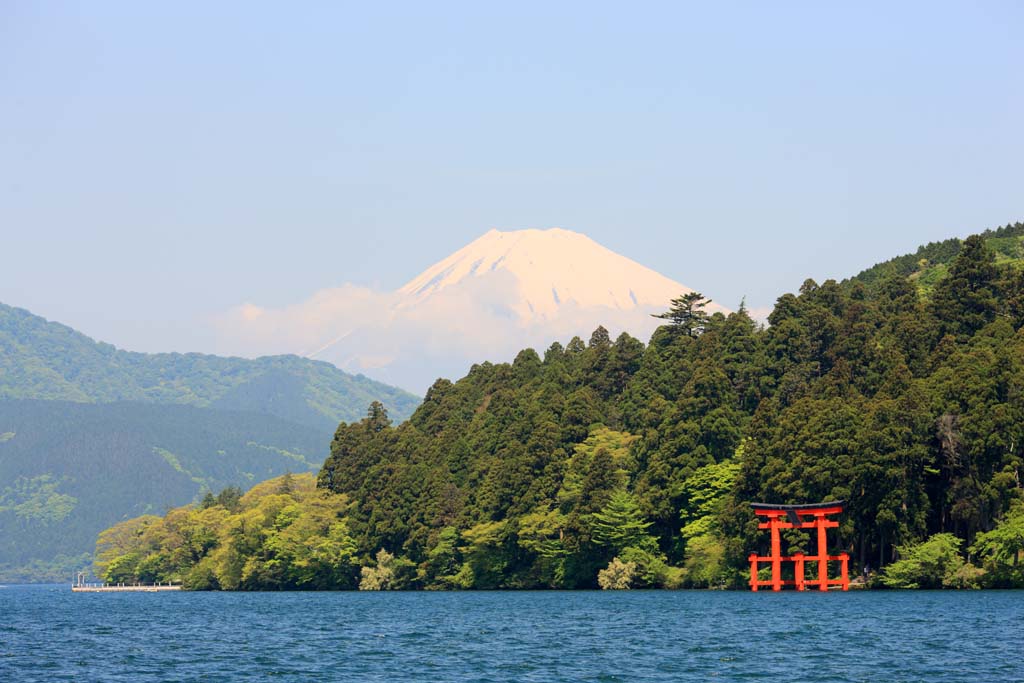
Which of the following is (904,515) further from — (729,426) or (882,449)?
(729,426)

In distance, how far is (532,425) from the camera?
5020 inches

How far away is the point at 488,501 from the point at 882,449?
37.7m

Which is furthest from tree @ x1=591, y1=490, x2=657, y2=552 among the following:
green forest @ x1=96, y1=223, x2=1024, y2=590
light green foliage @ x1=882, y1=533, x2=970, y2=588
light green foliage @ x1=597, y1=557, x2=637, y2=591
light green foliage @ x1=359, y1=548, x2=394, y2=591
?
light green foliage @ x1=359, y1=548, x2=394, y2=591

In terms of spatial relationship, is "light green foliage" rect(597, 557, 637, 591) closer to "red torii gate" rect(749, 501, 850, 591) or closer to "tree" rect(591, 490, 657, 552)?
"tree" rect(591, 490, 657, 552)

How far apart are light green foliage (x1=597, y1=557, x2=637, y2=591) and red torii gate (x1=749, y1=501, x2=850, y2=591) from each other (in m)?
12.8

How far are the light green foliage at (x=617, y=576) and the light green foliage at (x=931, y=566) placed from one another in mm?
21908

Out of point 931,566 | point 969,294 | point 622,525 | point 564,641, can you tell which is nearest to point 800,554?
point 931,566

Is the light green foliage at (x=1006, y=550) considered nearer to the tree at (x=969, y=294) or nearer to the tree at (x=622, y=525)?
the tree at (x=969, y=294)

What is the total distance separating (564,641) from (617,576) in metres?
48.4

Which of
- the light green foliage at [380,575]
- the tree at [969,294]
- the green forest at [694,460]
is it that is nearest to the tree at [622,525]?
the green forest at [694,460]

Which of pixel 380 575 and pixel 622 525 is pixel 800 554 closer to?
pixel 622 525

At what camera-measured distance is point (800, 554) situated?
97.4 metres

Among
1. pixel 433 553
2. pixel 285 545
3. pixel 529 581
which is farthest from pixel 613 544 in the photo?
pixel 285 545

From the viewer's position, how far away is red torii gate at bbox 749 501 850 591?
95.2 metres
